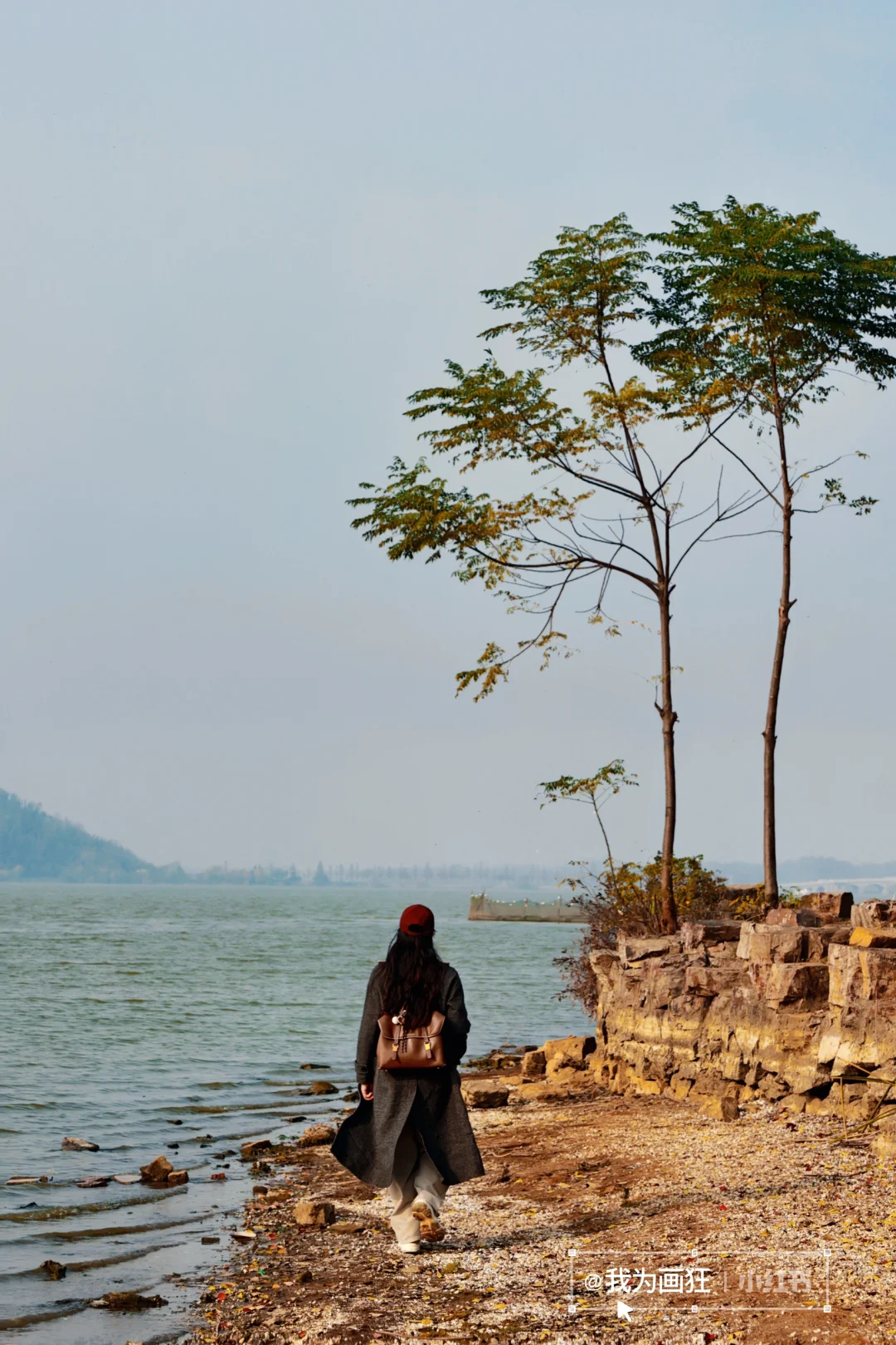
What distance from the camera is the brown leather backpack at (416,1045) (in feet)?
25.0

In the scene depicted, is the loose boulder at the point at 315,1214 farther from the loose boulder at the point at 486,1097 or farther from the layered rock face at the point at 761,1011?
the loose boulder at the point at 486,1097

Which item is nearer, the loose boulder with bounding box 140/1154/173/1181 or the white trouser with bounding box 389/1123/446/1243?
the white trouser with bounding box 389/1123/446/1243

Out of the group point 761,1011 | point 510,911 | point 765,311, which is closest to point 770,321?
point 765,311

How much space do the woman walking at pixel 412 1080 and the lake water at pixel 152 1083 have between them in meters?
1.58

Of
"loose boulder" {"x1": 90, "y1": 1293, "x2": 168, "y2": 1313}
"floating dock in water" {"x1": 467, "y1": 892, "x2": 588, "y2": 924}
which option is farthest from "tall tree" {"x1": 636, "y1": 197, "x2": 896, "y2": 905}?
"floating dock in water" {"x1": 467, "y1": 892, "x2": 588, "y2": 924}

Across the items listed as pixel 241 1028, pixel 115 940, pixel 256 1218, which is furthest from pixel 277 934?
pixel 256 1218

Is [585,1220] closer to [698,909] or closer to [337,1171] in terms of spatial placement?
[337,1171]

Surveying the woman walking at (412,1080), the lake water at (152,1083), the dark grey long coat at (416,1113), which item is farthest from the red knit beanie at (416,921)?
the lake water at (152,1083)

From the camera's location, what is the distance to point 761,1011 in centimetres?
1167

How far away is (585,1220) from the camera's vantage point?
841 cm

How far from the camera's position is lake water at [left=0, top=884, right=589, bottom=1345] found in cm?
945

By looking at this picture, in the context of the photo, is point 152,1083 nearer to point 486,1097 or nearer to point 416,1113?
point 486,1097

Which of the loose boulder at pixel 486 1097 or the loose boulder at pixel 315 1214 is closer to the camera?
the loose boulder at pixel 315 1214

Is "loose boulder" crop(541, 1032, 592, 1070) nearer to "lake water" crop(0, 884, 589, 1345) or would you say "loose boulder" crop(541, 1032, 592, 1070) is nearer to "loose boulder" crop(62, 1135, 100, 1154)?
"lake water" crop(0, 884, 589, 1345)
